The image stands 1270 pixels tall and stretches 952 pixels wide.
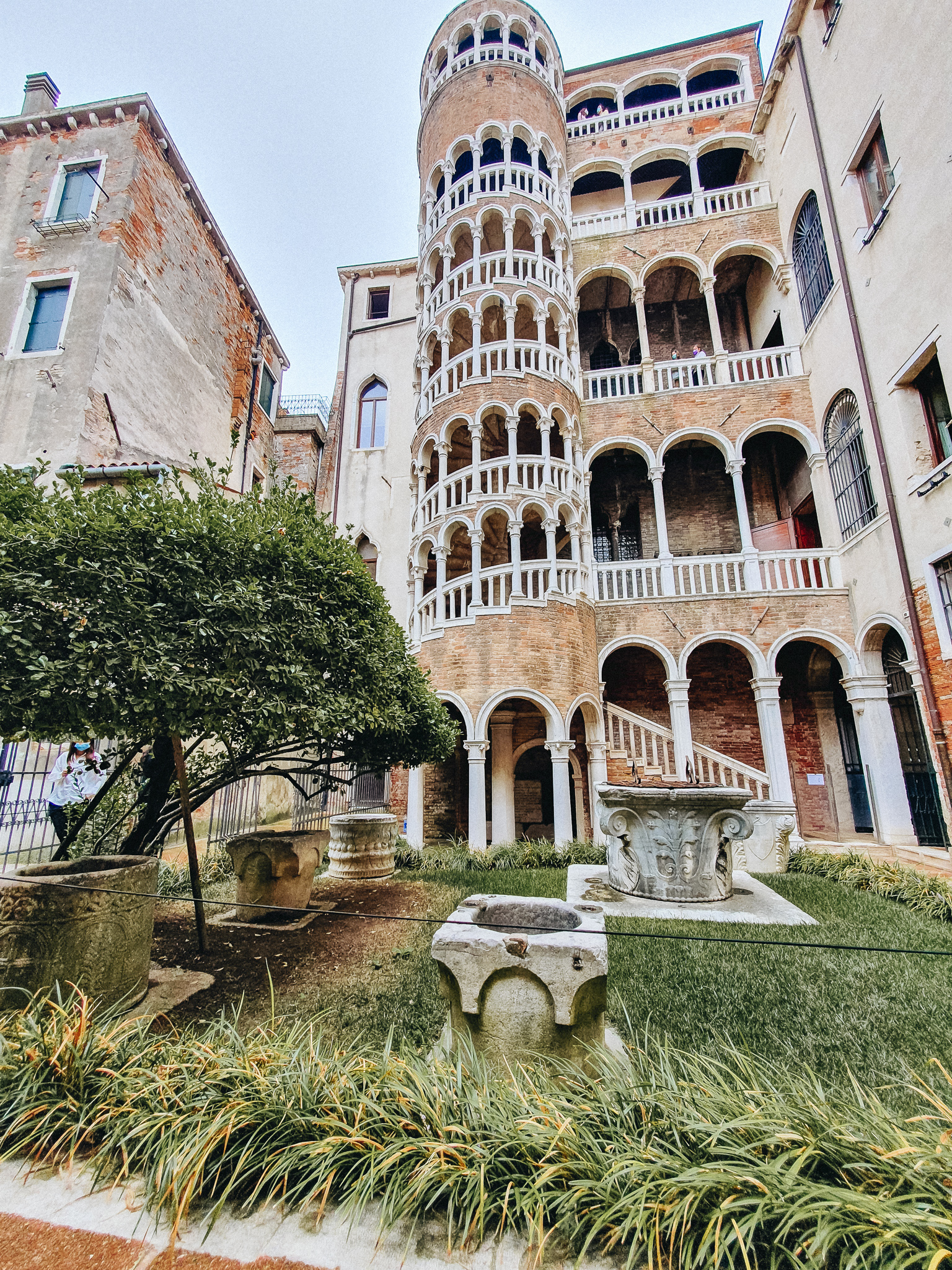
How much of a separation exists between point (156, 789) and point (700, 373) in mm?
14833

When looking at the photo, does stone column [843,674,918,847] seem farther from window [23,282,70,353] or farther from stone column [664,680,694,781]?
window [23,282,70,353]

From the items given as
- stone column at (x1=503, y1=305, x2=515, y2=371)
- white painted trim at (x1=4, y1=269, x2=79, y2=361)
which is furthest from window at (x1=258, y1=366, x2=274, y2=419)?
stone column at (x1=503, y1=305, x2=515, y2=371)

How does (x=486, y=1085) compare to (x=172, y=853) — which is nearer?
(x=486, y=1085)

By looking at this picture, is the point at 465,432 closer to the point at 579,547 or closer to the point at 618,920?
the point at 579,547

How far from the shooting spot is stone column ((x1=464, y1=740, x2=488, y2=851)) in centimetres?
1080

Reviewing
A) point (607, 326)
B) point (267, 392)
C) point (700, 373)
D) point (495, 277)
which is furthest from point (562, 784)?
point (267, 392)

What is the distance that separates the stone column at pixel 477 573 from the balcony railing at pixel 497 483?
0.94m

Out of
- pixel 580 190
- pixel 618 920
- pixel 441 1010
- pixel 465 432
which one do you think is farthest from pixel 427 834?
pixel 580 190

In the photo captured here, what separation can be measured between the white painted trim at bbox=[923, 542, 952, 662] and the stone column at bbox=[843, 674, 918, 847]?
2619mm

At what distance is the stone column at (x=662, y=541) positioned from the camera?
1284 cm

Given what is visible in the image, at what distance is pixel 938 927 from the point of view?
5965mm

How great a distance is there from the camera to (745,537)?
1284 cm

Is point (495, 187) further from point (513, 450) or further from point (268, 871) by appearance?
point (268, 871)

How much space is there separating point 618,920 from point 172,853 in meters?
8.53
